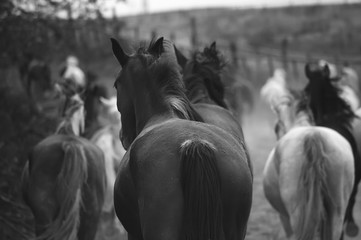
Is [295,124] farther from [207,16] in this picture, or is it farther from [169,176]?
[207,16]

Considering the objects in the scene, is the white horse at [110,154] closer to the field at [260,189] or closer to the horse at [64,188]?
the field at [260,189]

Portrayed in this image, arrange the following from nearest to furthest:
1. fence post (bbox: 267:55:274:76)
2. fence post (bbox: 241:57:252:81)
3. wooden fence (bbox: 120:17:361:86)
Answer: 1. wooden fence (bbox: 120:17:361:86)
2. fence post (bbox: 267:55:274:76)
3. fence post (bbox: 241:57:252:81)

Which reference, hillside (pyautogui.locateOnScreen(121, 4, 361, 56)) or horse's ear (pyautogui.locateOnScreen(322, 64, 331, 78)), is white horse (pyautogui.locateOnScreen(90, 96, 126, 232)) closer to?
horse's ear (pyautogui.locateOnScreen(322, 64, 331, 78))

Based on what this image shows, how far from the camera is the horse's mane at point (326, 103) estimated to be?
6.48m

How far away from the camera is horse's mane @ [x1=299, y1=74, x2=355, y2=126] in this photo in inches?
255

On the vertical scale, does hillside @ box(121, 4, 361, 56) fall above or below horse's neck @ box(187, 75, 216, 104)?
below

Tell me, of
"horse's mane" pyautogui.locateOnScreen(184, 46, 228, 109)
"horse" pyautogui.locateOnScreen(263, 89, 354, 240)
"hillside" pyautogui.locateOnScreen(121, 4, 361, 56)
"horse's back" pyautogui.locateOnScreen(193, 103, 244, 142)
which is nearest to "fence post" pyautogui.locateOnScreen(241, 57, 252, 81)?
"hillside" pyautogui.locateOnScreen(121, 4, 361, 56)

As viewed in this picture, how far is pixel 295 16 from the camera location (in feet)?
125

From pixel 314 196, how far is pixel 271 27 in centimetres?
3216

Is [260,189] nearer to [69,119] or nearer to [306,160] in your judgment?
[69,119]

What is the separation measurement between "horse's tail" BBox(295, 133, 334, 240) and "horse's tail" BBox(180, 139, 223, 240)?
2.44m

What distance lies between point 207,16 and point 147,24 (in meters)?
4.70

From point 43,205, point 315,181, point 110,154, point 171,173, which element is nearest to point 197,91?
point 315,181

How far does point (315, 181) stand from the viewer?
17.7 ft
